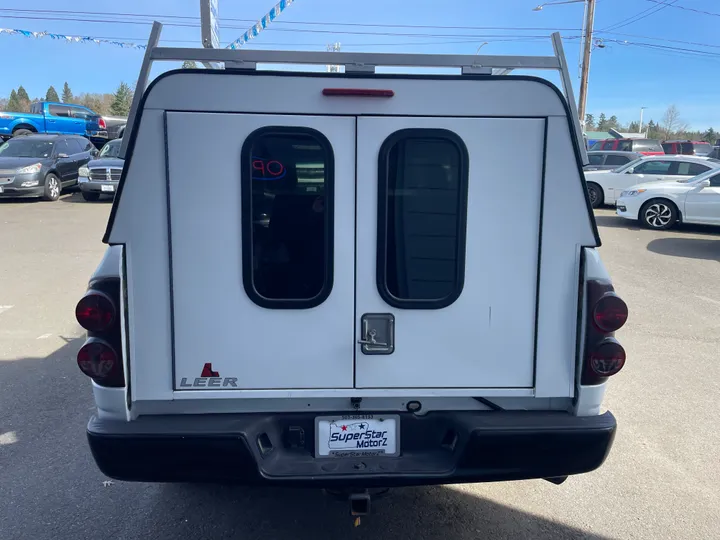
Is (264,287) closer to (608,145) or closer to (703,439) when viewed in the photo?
(703,439)

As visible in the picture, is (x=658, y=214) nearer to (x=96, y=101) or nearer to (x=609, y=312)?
(x=609, y=312)

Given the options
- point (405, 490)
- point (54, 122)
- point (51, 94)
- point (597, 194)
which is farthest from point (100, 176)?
point (51, 94)

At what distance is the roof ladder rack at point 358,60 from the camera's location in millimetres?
2748

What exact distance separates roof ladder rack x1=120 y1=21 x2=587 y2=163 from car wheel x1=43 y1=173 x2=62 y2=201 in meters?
16.0

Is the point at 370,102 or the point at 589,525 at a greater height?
the point at 370,102

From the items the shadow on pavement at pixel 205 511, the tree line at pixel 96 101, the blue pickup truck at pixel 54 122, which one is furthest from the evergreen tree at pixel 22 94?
the shadow on pavement at pixel 205 511

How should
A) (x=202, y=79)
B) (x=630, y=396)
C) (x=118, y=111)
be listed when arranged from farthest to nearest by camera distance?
(x=118, y=111), (x=630, y=396), (x=202, y=79)

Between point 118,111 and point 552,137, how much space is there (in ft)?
220

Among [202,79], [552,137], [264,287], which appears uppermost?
[202,79]

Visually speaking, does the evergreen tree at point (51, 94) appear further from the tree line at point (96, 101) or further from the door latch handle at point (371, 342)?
the door latch handle at point (371, 342)

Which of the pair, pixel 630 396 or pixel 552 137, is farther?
pixel 630 396

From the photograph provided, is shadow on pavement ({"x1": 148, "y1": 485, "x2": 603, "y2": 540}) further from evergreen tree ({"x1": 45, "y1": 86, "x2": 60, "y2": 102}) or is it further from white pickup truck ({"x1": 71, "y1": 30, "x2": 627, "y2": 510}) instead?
evergreen tree ({"x1": 45, "y1": 86, "x2": 60, "y2": 102})

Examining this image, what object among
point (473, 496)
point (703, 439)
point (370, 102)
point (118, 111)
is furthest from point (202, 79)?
point (118, 111)

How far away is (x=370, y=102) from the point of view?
2740 millimetres
